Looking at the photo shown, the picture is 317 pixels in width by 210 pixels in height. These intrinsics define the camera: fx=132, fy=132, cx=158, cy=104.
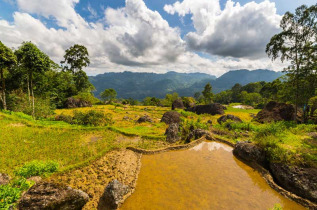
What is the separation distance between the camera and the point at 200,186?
28.0ft

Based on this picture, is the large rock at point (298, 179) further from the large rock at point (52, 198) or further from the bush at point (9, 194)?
the bush at point (9, 194)

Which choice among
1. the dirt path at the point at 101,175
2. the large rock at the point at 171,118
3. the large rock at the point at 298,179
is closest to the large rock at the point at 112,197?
the dirt path at the point at 101,175

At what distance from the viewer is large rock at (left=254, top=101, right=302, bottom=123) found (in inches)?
979

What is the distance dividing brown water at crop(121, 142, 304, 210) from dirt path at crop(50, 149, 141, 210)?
2.76 ft

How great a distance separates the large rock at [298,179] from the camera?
25.4 feet

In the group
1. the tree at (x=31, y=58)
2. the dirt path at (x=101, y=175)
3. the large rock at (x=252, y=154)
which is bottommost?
→ the dirt path at (x=101, y=175)

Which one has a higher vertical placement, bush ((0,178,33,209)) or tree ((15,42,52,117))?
tree ((15,42,52,117))

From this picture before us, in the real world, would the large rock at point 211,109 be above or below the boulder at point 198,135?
above

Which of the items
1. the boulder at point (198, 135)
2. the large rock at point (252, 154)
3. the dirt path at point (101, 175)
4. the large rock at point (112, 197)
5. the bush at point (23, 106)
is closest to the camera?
the large rock at point (112, 197)

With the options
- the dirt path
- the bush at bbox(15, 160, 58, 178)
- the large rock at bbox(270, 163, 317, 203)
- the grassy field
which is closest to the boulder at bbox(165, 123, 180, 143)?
the grassy field

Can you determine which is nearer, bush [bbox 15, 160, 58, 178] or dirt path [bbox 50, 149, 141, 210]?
dirt path [bbox 50, 149, 141, 210]

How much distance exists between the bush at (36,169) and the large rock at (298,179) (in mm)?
15437

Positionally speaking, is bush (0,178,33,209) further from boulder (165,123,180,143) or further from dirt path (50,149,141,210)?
boulder (165,123,180,143)

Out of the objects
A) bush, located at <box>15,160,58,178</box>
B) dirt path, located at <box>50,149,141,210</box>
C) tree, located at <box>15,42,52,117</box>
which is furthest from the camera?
tree, located at <box>15,42,52,117</box>
